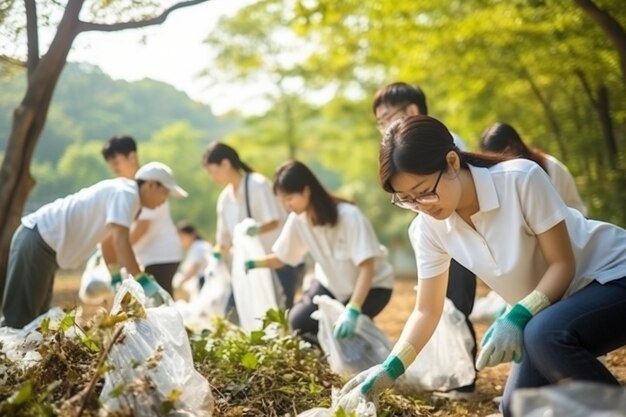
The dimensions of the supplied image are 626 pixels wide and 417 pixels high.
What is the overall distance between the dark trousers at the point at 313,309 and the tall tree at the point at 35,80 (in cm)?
168

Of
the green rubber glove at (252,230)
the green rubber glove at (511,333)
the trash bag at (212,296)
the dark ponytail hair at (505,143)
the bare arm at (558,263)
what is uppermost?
the dark ponytail hair at (505,143)

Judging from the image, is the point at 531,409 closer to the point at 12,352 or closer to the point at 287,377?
the point at 287,377

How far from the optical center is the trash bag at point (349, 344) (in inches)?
139

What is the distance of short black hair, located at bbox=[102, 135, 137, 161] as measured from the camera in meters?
4.55

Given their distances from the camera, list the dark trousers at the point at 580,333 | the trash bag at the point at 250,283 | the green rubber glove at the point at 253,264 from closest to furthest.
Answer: the dark trousers at the point at 580,333, the green rubber glove at the point at 253,264, the trash bag at the point at 250,283

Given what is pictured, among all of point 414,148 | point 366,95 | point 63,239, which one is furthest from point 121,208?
point 366,95

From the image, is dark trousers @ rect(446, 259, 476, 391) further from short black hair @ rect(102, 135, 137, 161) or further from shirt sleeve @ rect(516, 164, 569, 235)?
short black hair @ rect(102, 135, 137, 161)

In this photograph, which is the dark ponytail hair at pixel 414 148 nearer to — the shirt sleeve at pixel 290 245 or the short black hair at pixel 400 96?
the short black hair at pixel 400 96

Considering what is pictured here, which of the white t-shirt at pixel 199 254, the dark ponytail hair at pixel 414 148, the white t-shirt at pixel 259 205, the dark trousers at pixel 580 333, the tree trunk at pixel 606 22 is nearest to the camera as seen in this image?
the dark trousers at pixel 580 333

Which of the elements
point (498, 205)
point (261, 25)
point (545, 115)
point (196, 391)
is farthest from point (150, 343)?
point (261, 25)

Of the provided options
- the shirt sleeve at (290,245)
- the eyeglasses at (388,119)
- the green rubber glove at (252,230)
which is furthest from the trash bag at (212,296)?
the eyeglasses at (388,119)

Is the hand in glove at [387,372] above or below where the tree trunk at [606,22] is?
below

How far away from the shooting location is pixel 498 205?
2.21m

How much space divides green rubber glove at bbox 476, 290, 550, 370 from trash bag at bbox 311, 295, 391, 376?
1.42m
